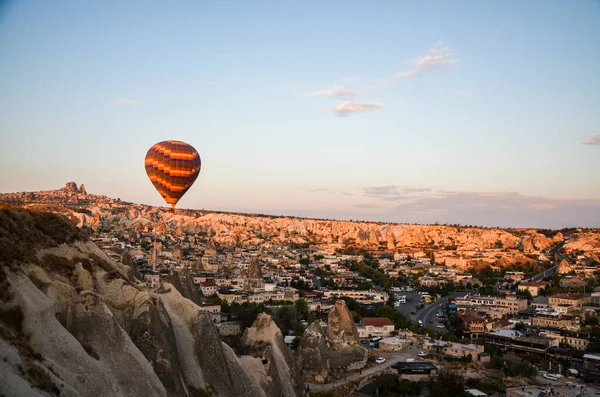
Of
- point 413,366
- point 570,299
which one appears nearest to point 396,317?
point 413,366

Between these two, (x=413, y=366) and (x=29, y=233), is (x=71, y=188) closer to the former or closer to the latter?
(x=413, y=366)

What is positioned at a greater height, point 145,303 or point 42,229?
point 42,229

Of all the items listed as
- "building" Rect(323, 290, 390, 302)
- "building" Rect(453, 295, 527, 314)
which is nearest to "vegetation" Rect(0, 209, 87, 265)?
"building" Rect(323, 290, 390, 302)

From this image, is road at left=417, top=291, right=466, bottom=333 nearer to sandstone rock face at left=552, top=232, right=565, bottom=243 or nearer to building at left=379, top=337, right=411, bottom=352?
building at left=379, top=337, right=411, bottom=352

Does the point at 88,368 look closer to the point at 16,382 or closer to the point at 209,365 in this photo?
the point at 16,382

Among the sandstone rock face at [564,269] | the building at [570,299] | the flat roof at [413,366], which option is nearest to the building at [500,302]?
the building at [570,299]

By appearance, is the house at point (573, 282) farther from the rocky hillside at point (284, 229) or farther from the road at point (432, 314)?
the rocky hillside at point (284, 229)

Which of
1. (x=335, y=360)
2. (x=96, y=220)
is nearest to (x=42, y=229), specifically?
(x=335, y=360)
